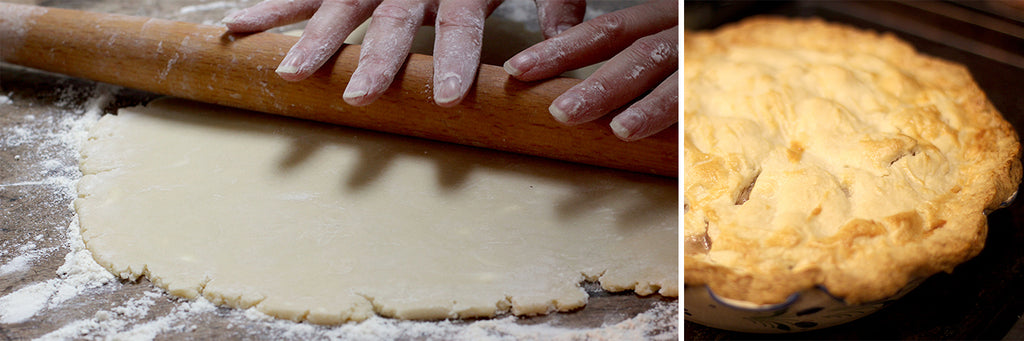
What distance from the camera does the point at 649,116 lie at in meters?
1.16

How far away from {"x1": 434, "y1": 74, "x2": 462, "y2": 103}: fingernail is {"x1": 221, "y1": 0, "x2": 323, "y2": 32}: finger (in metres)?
0.50

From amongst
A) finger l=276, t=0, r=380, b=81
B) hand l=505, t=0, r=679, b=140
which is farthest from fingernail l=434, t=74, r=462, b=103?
finger l=276, t=0, r=380, b=81

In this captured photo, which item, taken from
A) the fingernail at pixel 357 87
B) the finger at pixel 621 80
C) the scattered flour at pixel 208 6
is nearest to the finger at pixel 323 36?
the fingernail at pixel 357 87

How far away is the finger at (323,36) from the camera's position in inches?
51.2

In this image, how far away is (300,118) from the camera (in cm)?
147

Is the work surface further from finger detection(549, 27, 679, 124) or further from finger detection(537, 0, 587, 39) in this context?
finger detection(537, 0, 587, 39)

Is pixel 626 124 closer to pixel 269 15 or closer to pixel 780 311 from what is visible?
pixel 780 311

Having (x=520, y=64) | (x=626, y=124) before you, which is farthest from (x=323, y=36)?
(x=626, y=124)

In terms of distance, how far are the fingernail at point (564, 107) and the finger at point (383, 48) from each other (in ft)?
1.06

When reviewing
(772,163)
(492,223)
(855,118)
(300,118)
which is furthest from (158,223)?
(855,118)

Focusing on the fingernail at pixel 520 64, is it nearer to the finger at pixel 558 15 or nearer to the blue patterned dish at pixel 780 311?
the finger at pixel 558 15

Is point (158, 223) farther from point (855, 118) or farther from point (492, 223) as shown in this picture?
point (855, 118)

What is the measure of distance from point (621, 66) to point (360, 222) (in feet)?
1.73

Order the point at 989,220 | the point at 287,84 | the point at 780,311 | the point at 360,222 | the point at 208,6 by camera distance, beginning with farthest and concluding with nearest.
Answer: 1. the point at 208,6
2. the point at 287,84
3. the point at 360,222
4. the point at 989,220
5. the point at 780,311
